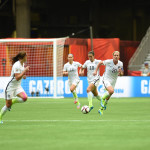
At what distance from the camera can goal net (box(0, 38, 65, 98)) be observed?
2606 cm

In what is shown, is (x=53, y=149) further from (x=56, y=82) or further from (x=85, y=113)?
(x=56, y=82)

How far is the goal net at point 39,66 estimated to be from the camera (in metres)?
26.1

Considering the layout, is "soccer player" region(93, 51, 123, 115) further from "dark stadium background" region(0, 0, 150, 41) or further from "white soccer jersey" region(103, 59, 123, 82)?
"dark stadium background" region(0, 0, 150, 41)

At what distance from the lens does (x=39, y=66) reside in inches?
1212

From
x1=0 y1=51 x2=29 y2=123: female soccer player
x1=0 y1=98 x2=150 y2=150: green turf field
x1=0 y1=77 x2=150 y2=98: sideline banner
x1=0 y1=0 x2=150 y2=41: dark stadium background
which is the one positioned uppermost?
x1=0 y1=0 x2=150 y2=41: dark stadium background

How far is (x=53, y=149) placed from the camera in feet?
26.9

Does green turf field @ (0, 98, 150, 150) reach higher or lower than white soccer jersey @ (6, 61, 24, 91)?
lower

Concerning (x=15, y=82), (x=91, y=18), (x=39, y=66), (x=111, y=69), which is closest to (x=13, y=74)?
(x=15, y=82)

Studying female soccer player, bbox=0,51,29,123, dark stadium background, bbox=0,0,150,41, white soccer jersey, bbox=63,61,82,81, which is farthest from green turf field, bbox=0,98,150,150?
dark stadium background, bbox=0,0,150,41

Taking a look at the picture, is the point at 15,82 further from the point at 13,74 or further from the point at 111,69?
the point at 111,69

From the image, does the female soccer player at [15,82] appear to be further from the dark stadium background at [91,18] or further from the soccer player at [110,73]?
the dark stadium background at [91,18]

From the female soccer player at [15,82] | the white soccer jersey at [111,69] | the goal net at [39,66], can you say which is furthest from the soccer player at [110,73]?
the goal net at [39,66]

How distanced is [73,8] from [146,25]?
26.5 ft

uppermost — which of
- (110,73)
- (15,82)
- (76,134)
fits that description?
(110,73)
